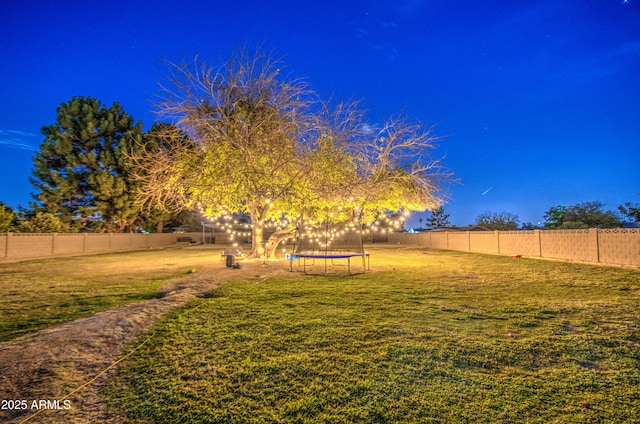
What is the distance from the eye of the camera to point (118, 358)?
11.7ft

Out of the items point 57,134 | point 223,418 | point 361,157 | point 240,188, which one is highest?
point 57,134

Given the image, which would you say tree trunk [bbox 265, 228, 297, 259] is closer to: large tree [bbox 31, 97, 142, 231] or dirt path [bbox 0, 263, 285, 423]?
dirt path [bbox 0, 263, 285, 423]

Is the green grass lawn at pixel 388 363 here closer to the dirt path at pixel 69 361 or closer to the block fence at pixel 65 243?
the dirt path at pixel 69 361

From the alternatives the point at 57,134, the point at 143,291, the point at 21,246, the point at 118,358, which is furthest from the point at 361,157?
the point at 57,134

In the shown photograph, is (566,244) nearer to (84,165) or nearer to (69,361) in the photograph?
(69,361)

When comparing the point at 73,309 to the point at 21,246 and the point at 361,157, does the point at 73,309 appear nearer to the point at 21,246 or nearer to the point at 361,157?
the point at 361,157

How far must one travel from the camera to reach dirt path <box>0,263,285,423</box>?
2541 mm

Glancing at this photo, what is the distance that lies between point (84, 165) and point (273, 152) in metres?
18.9

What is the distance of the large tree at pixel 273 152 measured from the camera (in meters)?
11.8

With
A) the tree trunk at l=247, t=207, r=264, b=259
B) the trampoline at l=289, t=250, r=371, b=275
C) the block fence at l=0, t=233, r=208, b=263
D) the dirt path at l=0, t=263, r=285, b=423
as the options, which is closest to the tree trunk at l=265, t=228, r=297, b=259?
the tree trunk at l=247, t=207, r=264, b=259

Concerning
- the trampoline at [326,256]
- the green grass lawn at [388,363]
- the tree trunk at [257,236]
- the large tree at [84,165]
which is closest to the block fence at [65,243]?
the large tree at [84,165]

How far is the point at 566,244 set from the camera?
13641 millimetres

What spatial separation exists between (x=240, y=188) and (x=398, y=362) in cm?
948

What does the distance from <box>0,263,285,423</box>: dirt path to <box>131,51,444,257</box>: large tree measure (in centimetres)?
703
